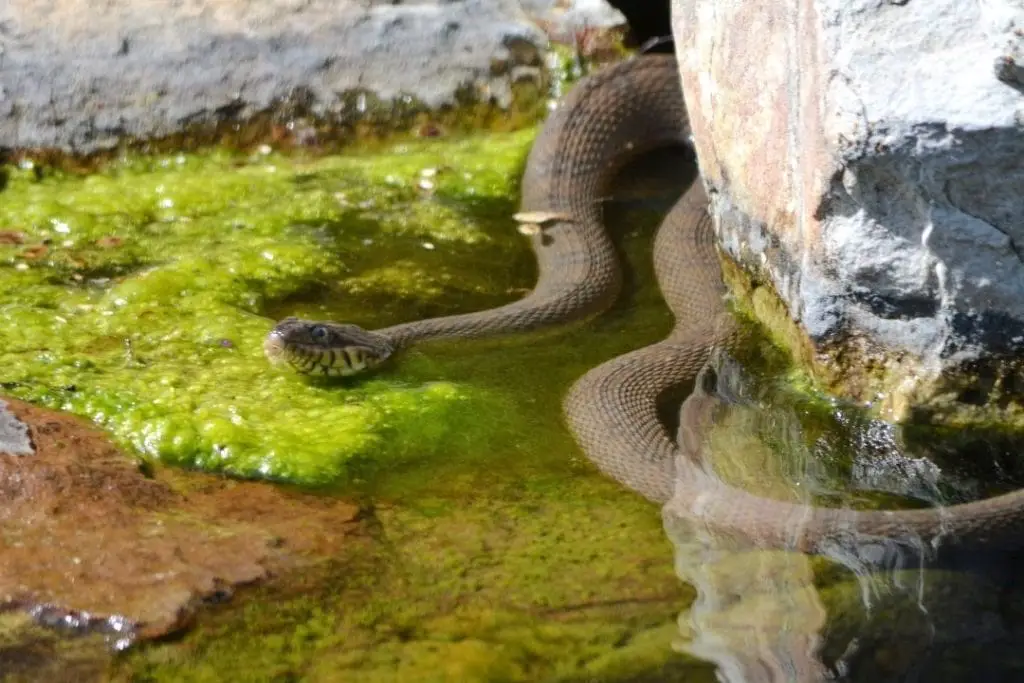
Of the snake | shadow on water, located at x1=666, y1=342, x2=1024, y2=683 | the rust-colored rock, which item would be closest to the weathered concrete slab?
the snake

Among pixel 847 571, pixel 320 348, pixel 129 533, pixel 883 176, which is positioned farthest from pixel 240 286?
pixel 847 571

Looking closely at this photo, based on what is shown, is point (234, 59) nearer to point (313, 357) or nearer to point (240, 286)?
point (240, 286)

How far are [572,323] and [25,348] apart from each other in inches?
74.0

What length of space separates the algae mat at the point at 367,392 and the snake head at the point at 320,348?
79 millimetres

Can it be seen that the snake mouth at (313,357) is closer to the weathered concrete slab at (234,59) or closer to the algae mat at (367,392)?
the algae mat at (367,392)

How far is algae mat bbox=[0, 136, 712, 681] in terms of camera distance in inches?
105

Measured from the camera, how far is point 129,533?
9.48ft

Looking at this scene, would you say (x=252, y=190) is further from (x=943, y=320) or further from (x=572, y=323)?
(x=943, y=320)

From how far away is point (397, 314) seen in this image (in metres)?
4.61

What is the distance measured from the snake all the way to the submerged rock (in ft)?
1.52

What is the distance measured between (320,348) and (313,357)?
4 centimetres

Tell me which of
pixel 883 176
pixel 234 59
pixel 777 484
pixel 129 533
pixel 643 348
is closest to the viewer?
pixel 129 533

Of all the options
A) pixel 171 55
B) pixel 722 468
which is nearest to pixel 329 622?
pixel 722 468

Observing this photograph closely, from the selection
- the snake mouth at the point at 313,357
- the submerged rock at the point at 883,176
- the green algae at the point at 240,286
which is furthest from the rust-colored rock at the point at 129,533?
the submerged rock at the point at 883,176
